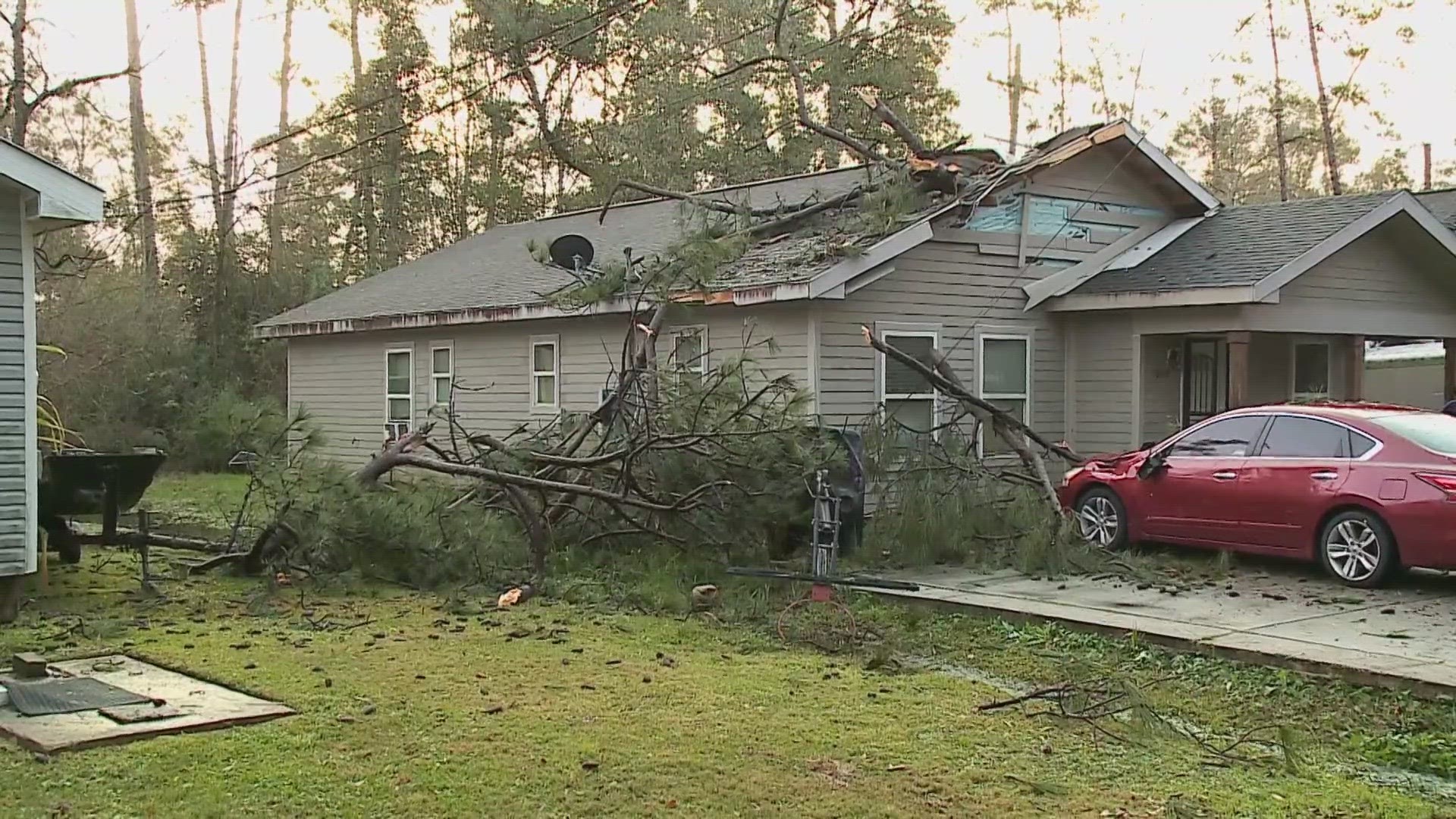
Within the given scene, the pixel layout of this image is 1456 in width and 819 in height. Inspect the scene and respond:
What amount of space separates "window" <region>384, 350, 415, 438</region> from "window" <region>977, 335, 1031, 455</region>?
30.0 ft

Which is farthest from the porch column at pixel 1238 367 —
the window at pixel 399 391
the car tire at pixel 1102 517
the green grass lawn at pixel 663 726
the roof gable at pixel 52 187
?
the window at pixel 399 391

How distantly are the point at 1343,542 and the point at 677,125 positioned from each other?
2544 cm

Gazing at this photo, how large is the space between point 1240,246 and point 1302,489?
534 centimetres

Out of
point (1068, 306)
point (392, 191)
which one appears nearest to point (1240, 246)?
point (1068, 306)

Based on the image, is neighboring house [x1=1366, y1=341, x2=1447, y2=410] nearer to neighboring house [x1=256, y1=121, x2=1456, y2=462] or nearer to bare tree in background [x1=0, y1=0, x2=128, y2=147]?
neighboring house [x1=256, y1=121, x2=1456, y2=462]

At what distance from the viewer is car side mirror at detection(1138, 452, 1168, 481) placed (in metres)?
12.0

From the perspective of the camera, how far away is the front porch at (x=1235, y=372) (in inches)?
611

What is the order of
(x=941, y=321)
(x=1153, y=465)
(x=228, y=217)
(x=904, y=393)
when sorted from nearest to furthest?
(x=1153, y=465) → (x=904, y=393) → (x=941, y=321) → (x=228, y=217)

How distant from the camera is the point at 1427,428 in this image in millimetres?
10461

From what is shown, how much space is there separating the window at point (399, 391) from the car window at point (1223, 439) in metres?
12.2

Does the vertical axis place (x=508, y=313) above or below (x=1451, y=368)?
above

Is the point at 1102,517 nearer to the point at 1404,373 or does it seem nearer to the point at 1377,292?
the point at 1377,292

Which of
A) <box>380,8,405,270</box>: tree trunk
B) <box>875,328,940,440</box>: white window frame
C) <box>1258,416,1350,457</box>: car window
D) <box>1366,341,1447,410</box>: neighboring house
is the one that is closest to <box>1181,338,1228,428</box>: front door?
<box>875,328,940,440</box>: white window frame

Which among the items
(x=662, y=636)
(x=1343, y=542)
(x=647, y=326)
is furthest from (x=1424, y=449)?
(x=647, y=326)
